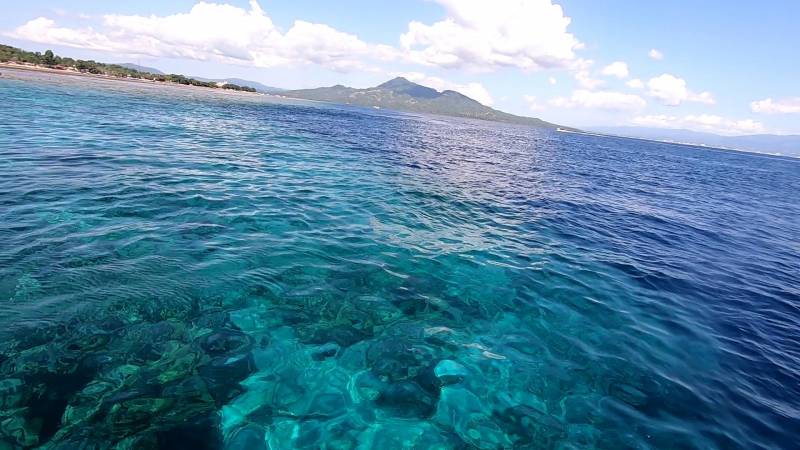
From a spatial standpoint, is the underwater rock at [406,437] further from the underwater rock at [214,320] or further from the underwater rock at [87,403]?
the underwater rock at [87,403]

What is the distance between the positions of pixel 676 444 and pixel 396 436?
5.76 m

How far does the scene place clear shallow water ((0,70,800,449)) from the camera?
22.5 ft

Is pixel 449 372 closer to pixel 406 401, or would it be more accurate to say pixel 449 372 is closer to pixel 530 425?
pixel 406 401

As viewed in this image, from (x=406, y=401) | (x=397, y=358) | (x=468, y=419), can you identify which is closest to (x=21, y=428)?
(x=406, y=401)

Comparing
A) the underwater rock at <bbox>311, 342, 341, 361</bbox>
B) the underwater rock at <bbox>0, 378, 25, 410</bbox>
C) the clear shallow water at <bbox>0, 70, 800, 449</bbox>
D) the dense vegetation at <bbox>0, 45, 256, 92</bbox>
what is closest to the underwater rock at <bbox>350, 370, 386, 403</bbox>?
the clear shallow water at <bbox>0, 70, 800, 449</bbox>

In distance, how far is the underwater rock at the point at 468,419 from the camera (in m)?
6.93

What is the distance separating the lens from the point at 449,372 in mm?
8539

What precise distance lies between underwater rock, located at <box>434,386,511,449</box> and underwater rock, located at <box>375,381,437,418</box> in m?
0.24

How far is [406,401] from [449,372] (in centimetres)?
144

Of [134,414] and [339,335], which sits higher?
[339,335]

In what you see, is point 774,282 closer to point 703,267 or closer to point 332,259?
point 703,267

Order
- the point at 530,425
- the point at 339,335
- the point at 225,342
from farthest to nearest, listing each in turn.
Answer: the point at 339,335, the point at 225,342, the point at 530,425

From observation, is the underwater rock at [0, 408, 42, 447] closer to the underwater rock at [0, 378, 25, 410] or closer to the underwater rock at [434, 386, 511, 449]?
the underwater rock at [0, 378, 25, 410]

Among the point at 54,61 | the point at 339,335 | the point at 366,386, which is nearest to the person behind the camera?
the point at 366,386
